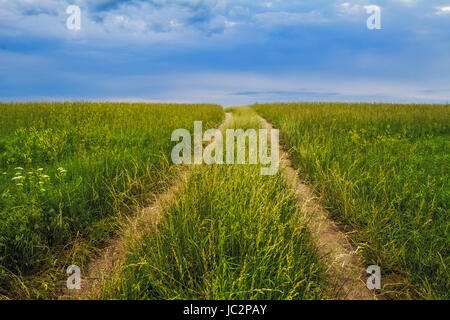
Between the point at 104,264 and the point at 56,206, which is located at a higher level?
the point at 56,206

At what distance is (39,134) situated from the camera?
685cm

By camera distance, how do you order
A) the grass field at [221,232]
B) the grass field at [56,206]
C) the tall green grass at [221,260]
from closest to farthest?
the tall green grass at [221,260] → the grass field at [221,232] → the grass field at [56,206]

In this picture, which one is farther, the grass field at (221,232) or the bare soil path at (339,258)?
the bare soil path at (339,258)

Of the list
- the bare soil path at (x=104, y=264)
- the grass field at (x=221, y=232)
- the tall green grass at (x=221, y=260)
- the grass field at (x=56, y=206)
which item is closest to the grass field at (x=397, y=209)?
the grass field at (x=221, y=232)

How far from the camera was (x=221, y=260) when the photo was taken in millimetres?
2172

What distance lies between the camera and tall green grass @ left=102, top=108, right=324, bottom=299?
2031mm

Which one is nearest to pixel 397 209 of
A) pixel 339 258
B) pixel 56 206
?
pixel 339 258

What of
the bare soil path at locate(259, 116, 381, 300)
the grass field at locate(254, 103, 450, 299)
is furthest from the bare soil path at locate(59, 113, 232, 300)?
the grass field at locate(254, 103, 450, 299)

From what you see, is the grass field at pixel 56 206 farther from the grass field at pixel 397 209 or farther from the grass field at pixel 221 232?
the grass field at pixel 397 209

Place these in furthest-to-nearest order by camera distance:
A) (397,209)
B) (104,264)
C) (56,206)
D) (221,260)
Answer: (397,209) → (56,206) → (104,264) → (221,260)

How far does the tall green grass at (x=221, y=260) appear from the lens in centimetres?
203

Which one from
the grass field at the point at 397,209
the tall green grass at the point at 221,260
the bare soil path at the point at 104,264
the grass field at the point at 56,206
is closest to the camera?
the tall green grass at the point at 221,260

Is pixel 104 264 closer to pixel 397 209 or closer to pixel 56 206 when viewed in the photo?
pixel 56 206
